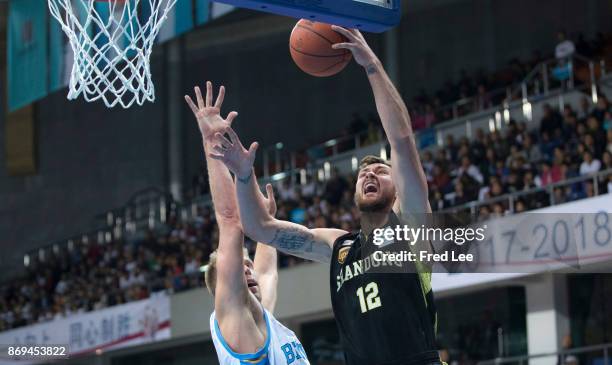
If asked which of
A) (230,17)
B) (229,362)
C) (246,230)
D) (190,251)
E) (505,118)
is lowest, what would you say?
(229,362)

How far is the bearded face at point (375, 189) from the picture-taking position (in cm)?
455

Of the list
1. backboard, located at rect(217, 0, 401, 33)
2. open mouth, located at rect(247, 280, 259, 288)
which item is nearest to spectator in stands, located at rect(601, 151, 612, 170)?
backboard, located at rect(217, 0, 401, 33)

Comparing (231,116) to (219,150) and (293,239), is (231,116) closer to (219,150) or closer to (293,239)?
(219,150)

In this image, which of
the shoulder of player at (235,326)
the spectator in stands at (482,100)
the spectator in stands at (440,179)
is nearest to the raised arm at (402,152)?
the shoulder of player at (235,326)

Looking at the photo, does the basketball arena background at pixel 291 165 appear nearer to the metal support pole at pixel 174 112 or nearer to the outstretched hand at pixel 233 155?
the metal support pole at pixel 174 112

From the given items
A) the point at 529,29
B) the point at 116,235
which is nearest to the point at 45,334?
the point at 116,235

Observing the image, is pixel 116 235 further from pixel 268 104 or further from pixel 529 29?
pixel 529 29

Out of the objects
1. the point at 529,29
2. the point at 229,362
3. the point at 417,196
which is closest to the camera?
the point at 417,196

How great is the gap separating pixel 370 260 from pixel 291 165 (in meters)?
18.3

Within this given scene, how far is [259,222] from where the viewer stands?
491 centimetres

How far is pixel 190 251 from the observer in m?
19.0

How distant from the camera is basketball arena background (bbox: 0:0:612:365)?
14328 mm

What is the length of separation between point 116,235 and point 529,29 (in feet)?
31.5

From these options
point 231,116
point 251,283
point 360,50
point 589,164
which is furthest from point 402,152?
point 589,164
